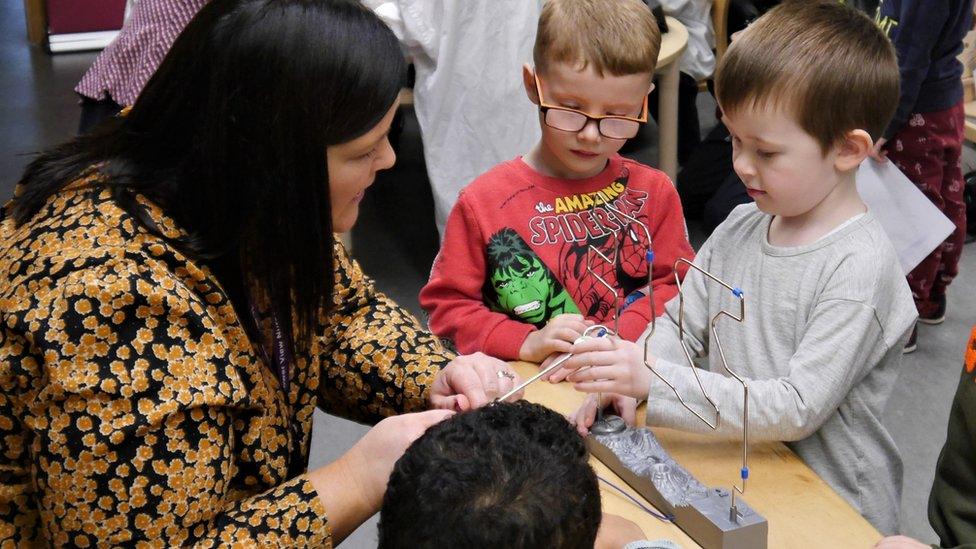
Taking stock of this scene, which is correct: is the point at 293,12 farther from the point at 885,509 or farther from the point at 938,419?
the point at 938,419

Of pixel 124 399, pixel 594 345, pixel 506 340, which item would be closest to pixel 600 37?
pixel 506 340

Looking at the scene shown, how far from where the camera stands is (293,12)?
126 cm

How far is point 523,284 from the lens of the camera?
1898 mm

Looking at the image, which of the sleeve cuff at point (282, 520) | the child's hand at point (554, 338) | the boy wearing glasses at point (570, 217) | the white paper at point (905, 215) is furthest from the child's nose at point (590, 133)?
the sleeve cuff at point (282, 520)

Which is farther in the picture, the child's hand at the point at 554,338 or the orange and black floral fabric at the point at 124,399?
the child's hand at the point at 554,338

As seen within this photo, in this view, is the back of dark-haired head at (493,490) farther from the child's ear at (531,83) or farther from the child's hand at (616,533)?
the child's ear at (531,83)

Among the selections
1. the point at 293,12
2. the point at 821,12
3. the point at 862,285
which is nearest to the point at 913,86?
the point at 821,12

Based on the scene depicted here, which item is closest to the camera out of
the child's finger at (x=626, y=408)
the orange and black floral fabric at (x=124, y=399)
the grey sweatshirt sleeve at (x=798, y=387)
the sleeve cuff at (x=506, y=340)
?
the orange and black floral fabric at (x=124, y=399)

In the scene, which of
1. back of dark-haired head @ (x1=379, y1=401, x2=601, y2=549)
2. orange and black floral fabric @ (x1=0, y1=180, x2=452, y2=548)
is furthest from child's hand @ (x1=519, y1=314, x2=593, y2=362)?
back of dark-haired head @ (x1=379, y1=401, x2=601, y2=549)

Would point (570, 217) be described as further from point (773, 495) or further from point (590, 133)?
point (773, 495)

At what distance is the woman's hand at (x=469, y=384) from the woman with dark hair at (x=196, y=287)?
170 millimetres

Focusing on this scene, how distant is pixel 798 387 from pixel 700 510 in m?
0.25

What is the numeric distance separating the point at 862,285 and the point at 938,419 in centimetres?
170

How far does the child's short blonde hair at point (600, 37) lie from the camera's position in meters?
1.90
